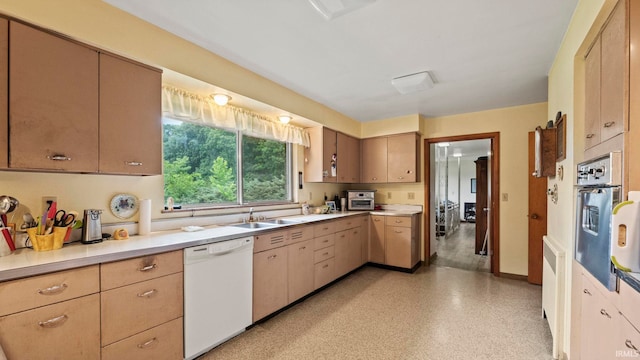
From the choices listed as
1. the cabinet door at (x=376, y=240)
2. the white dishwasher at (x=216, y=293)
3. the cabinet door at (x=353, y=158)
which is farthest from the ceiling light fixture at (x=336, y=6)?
the cabinet door at (x=376, y=240)

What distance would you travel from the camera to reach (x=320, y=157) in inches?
150

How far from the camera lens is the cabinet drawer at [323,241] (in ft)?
10.2

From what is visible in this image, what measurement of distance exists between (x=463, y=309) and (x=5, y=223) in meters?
Answer: 3.68

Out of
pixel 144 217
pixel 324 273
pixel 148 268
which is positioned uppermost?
pixel 144 217

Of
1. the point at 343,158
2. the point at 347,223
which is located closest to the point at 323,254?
the point at 347,223

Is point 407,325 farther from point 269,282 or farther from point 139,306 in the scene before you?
point 139,306

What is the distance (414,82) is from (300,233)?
2.04 m

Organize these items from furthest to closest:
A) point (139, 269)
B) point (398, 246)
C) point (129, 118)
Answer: point (398, 246)
point (129, 118)
point (139, 269)

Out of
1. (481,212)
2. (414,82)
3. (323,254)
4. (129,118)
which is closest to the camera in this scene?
(129,118)

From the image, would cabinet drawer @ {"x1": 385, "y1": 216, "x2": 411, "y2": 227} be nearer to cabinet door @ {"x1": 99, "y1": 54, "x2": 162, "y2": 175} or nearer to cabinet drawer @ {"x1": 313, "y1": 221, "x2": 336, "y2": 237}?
cabinet drawer @ {"x1": 313, "y1": 221, "x2": 336, "y2": 237}

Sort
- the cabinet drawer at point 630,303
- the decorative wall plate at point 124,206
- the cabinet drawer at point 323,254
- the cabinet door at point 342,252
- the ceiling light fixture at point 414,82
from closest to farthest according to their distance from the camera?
the cabinet drawer at point 630,303
the decorative wall plate at point 124,206
the ceiling light fixture at point 414,82
the cabinet drawer at point 323,254
the cabinet door at point 342,252

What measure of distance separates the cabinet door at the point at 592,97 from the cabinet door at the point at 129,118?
9.36 ft

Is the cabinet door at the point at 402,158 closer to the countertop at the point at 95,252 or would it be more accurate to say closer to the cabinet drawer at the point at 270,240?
the cabinet drawer at the point at 270,240

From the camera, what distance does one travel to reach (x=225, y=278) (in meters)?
2.11
